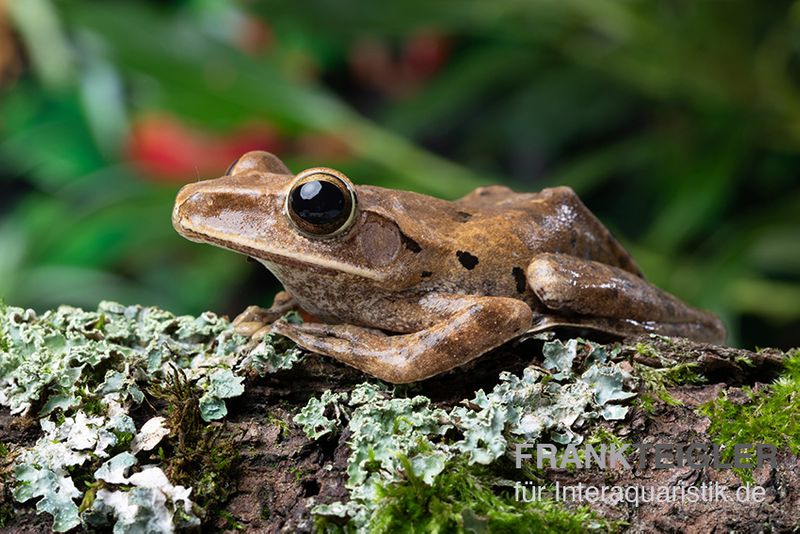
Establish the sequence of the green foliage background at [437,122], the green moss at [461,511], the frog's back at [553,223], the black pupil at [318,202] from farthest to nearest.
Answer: the green foliage background at [437,122] < the frog's back at [553,223] < the black pupil at [318,202] < the green moss at [461,511]

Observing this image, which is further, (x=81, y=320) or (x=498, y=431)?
(x=81, y=320)

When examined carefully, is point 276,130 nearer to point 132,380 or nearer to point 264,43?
point 264,43

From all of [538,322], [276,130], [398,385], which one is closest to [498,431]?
[398,385]

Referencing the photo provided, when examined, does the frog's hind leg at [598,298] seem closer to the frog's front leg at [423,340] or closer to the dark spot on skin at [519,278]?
the dark spot on skin at [519,278]

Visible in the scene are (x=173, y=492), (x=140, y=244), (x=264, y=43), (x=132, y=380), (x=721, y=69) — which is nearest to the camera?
(x=173, y=492)

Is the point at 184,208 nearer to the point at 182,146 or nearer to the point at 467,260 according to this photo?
the point at 467,260

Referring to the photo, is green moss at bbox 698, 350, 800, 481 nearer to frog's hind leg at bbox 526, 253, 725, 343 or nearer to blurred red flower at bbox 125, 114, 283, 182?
frog's hind leg at bbox 526, 253, 725, 343

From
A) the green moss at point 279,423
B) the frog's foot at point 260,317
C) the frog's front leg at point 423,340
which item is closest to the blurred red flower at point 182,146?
the frog's foot at point 260,317
